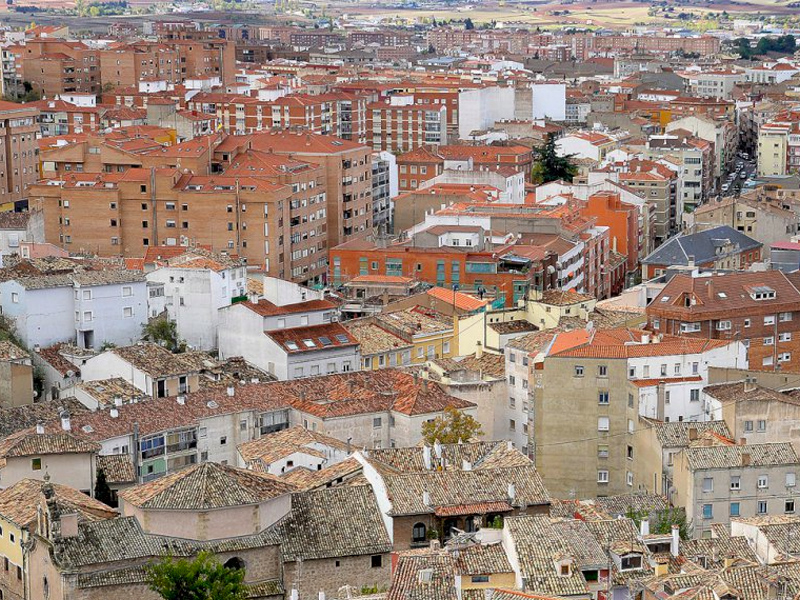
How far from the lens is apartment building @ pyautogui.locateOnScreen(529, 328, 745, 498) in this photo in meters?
40.1

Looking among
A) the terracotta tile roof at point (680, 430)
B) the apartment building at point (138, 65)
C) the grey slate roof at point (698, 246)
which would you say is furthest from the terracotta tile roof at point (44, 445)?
the apartment building at point (138, 65)

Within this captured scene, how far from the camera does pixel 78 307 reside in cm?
4894

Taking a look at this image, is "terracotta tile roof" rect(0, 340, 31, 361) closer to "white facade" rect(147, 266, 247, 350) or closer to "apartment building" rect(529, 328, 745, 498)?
"white facade" rect(147, 266, 247, 350)

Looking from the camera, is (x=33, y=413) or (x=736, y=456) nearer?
(x=736, y=456)

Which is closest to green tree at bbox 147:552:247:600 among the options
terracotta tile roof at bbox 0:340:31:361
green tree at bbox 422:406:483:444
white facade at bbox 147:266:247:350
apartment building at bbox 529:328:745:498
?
green tree at bbox 422:406:483:444

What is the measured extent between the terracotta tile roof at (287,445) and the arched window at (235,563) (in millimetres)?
5955

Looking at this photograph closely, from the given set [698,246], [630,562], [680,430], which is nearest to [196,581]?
[630,562]

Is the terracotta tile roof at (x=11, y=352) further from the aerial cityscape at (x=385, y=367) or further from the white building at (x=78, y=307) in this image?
the white building at (x=78, y=307)

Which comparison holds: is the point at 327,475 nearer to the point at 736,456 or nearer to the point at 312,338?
the point at 736,456

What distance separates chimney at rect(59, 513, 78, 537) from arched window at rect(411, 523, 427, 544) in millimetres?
6056

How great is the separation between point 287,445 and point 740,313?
1467 centimetres

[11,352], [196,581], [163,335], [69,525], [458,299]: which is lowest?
[163,335]

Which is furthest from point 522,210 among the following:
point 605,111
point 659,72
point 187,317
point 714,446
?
point 659,72

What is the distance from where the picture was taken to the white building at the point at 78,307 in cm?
4822
